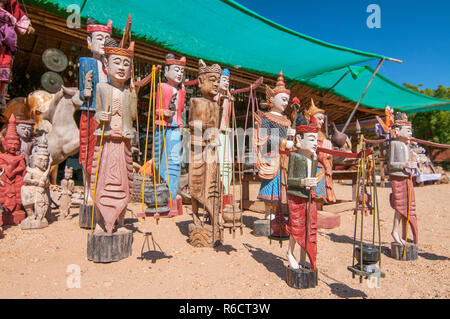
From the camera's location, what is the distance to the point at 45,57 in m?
5.34

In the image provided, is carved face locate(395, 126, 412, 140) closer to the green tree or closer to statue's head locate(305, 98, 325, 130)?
statue's head locate(305, 98, 325, 130)

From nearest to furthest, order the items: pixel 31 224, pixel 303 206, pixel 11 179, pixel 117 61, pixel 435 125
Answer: pixel 303 206 → pixel 117 61 → pixel 31 224 → pixel 11 179 → pixel 435 125

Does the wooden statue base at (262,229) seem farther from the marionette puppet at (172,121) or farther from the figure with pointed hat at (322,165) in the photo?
the marionette puppet at (172,121)

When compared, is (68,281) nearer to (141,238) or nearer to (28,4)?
(141,238)

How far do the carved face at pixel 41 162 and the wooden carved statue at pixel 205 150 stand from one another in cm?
219

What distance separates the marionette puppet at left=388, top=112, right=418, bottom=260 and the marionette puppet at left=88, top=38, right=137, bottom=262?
123 inches

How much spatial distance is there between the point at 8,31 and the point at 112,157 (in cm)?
241

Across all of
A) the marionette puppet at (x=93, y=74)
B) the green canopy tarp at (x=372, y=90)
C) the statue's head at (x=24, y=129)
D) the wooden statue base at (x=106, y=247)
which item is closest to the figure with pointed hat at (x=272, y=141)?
the wooden statue base at (x=106, y=247)

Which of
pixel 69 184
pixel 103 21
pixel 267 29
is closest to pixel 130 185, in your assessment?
pixel 69 184

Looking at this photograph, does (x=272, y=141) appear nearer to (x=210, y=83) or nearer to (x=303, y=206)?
(x=210, y=83)

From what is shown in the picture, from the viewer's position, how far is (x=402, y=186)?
3631 millimetres

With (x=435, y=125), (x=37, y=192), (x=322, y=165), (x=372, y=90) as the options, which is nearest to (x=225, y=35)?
(x=322, y=165)

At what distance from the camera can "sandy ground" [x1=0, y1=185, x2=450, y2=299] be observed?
2443mm

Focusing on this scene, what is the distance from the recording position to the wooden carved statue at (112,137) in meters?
3.03
